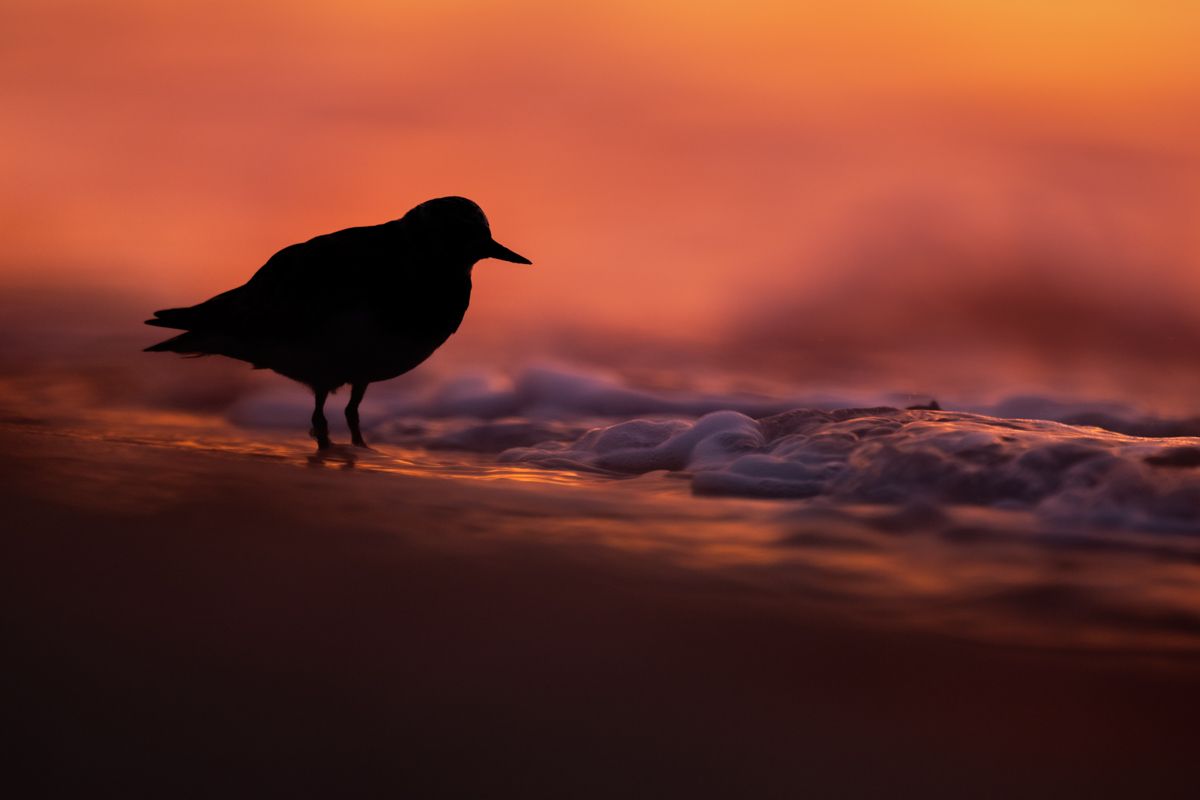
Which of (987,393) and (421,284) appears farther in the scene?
(987,393)

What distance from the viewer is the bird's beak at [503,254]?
16.5ft

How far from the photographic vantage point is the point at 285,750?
1.59m

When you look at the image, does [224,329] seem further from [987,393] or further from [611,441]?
[987,393]

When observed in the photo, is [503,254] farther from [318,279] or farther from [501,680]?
[501,680]

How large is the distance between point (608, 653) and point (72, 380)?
212 inches

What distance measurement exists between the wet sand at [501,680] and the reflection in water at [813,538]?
3.1 inches

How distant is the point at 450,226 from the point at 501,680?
10.9 feet

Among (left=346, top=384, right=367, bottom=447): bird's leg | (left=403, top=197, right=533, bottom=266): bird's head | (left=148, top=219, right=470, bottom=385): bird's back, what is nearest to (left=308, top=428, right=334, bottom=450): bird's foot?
(left=346, top=384, right=367, bottom=447): bird's leg

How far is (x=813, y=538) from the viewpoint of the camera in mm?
2965

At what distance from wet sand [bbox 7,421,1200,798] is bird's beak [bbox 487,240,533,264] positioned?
2437 millimetres

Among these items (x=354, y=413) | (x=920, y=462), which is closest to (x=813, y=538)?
(x=920, y=462)

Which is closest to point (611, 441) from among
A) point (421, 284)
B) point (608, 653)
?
point (421, 284)

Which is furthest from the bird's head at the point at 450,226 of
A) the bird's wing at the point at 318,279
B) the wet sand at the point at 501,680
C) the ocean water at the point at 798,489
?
the wet sand at the point at 501,680

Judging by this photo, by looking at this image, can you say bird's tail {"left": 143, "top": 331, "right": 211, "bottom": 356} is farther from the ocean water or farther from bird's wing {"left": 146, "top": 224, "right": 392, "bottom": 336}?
the ocean water
